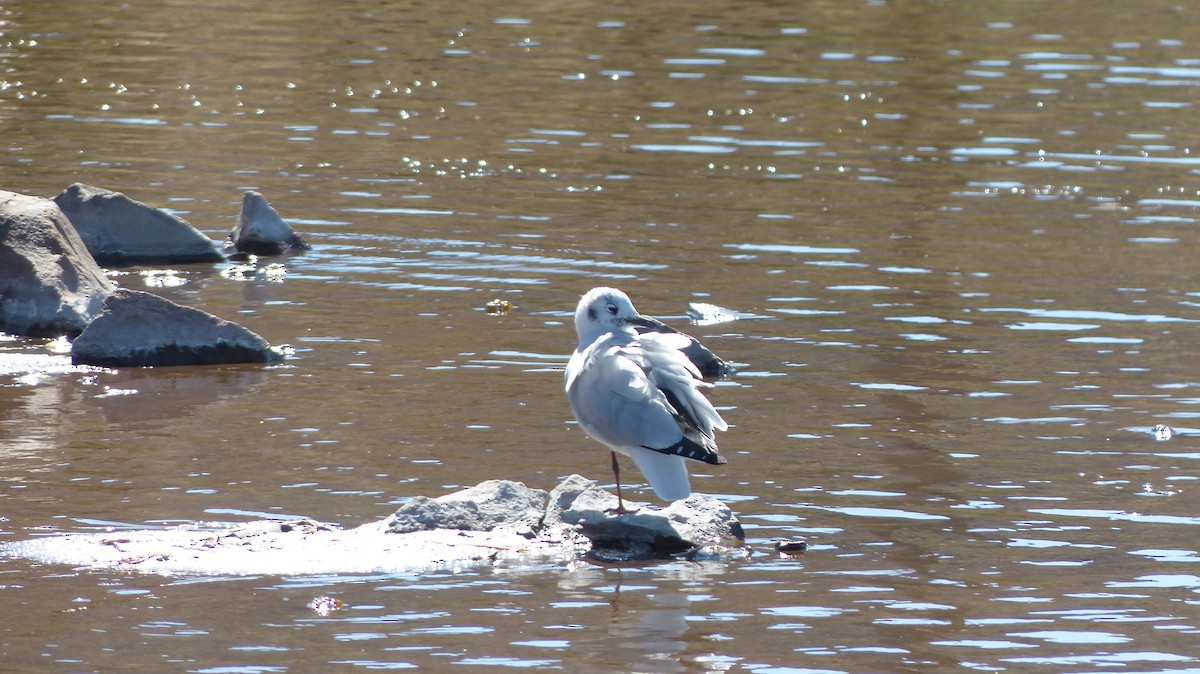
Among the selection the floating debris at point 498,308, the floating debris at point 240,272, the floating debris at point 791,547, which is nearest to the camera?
the floating debris at point 791,547

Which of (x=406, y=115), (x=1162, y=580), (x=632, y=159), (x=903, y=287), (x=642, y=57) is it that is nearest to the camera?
(x=1162, y=580)

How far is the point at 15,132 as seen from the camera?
21.4m

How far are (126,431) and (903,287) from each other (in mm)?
6782

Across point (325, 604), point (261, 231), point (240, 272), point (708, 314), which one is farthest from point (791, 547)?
point (261, 231)

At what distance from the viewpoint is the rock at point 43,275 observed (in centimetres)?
1293

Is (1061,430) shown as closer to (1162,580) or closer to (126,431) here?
(1162,580)

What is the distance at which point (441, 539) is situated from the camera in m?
8.53

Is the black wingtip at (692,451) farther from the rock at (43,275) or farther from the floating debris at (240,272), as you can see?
the floating debris at (240,272)

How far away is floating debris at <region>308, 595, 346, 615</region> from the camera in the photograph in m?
7.66

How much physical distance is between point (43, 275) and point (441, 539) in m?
5.74

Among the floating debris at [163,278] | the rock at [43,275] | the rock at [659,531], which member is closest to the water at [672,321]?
the floating debris at [163,278]

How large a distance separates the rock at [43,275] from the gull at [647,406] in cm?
519

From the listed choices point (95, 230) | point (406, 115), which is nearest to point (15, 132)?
point (406, 115)

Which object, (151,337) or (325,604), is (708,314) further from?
(325,604)
